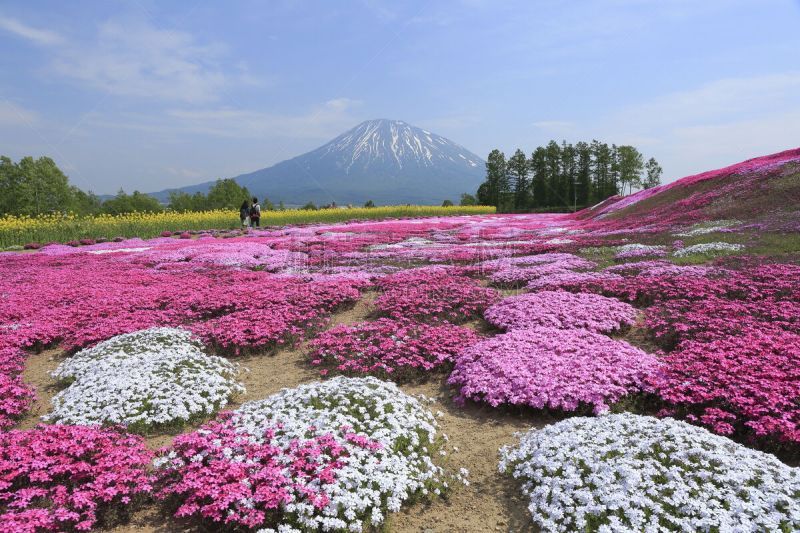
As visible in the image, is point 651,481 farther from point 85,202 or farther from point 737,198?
point 85,202

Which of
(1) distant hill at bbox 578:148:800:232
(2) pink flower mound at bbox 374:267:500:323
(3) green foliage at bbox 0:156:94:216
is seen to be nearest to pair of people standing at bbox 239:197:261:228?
(2) pink flower mound at bbox 374:267:500:323

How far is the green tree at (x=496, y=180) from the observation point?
111 m

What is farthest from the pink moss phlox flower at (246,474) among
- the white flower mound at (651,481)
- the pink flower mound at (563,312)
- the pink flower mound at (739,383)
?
the pink flower mound at (563,312)

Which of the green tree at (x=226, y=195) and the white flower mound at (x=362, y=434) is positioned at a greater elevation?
the green tree at (x=226, y=195)

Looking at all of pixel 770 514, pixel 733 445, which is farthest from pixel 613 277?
pixel 770 514

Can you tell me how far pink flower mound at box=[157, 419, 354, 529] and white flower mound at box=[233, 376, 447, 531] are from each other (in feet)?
0.54

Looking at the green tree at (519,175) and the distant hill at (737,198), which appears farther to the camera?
the green tree at (519,175)

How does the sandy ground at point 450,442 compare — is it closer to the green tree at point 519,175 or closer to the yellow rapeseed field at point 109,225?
the yellow rapeseed field at point 109,225

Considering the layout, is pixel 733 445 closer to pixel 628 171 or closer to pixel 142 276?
pixel 142 276

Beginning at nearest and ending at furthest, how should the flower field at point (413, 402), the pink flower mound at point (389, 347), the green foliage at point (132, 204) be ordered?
the flower field at point (413, 402) → the pink flower mound at point (389, 347) → the green foliage at point (132, 204)

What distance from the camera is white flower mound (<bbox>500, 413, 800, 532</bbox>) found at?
4.46m

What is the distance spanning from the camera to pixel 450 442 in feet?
22.9

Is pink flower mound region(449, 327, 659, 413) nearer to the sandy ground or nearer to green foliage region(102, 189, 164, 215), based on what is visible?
the sandy ground

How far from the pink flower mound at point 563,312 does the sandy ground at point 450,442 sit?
3060mm
